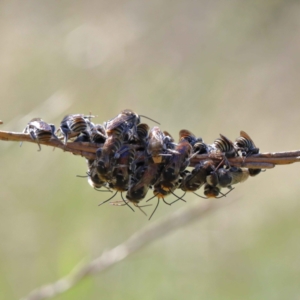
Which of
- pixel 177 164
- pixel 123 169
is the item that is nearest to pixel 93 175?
pixel 123 169

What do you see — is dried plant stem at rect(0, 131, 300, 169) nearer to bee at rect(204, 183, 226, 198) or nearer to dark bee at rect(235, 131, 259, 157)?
dark bee at rect(235, 131, 259, 157)

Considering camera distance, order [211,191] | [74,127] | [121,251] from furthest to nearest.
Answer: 1. [121,251]
2. [211,191]
3. [74,127]

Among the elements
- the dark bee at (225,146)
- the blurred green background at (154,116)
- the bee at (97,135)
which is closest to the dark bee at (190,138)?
the dark bee at (225,146)

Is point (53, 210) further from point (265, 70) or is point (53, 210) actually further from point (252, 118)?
point (265, 70)

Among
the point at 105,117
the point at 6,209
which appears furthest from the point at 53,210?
the point at 105,117

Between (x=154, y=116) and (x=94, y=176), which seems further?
(x=154, y=116)

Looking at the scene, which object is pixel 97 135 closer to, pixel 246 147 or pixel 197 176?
pixel 197 176
